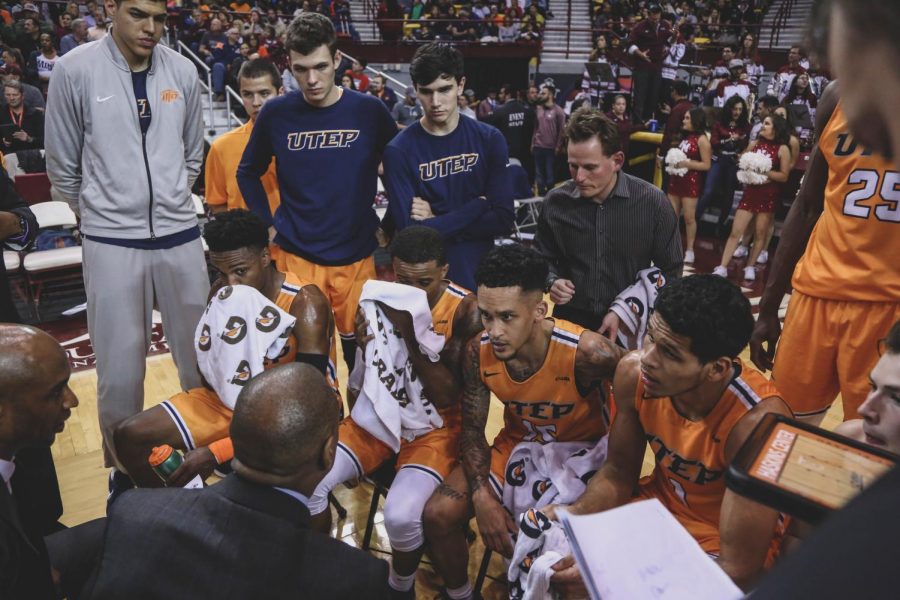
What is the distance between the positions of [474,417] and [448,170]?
1.21 m

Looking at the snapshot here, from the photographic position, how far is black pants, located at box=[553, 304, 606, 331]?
3.12m

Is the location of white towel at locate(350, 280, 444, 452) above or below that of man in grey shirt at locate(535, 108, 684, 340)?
below

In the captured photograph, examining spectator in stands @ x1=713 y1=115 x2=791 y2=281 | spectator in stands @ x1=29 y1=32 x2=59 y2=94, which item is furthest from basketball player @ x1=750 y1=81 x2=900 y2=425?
spectator in stands @ x1=29 y1=32 x2=59 y2=94

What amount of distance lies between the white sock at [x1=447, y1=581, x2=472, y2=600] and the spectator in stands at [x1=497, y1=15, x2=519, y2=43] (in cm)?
1757

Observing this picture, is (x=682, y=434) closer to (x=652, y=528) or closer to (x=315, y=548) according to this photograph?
(x=652, y=528)

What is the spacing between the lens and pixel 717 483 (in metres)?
2.13

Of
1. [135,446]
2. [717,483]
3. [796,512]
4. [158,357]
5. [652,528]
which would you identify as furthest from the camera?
[158,357]

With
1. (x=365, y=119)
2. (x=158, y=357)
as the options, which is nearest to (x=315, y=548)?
(x=365, y=119)

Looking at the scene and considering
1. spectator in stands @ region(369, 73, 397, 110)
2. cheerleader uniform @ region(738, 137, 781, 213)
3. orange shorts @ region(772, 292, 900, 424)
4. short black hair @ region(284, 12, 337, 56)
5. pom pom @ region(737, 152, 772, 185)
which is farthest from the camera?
spectator in stands @ region(369, 73, 397, 110)

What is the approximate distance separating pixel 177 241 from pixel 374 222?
0.98m

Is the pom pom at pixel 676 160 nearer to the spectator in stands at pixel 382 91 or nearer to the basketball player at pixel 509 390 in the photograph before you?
the basketball player at pixel 509 390

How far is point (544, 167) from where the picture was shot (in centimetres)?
1126

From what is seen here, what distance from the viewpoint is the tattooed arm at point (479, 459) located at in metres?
2.37

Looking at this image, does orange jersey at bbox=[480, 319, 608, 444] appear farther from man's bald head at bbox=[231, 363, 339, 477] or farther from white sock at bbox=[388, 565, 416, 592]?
man's bald head at bbox=[231, 363, 339, 477]
